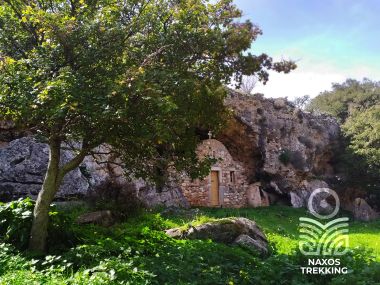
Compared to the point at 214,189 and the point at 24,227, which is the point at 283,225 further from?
the point at 24,227

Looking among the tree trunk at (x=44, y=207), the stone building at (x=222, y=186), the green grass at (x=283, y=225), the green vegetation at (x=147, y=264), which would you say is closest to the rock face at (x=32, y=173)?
the green grass at (x=283, y=225)

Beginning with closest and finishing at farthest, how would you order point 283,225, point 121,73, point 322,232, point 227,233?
point 121,73, point 227,233, point 322,232, point 283,225

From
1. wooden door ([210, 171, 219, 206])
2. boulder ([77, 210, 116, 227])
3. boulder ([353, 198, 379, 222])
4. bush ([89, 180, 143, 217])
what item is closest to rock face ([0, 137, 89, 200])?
bush ([89, 180, 143, 217])

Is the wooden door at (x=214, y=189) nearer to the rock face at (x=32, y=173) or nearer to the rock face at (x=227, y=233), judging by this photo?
the rock face at (x=32, y=173)

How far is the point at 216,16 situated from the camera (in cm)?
820

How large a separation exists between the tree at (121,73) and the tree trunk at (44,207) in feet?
0.06

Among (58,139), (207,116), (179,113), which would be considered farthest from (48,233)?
(207,116)

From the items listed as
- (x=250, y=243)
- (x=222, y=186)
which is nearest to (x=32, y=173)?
(x=250, y=243)

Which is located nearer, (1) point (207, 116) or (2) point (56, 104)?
(2) point (56, 104)

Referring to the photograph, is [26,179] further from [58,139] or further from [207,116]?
[207,116]

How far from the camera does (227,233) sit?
9.30 meters

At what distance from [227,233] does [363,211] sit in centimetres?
1718

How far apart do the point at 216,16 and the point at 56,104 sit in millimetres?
4020

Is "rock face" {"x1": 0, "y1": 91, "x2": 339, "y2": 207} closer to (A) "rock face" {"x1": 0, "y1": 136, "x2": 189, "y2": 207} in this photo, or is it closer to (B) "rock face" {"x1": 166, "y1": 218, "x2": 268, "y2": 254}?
(A) "rock face" {"x1": 0, "y1": 136, "x2": 189, "y2": 207}
